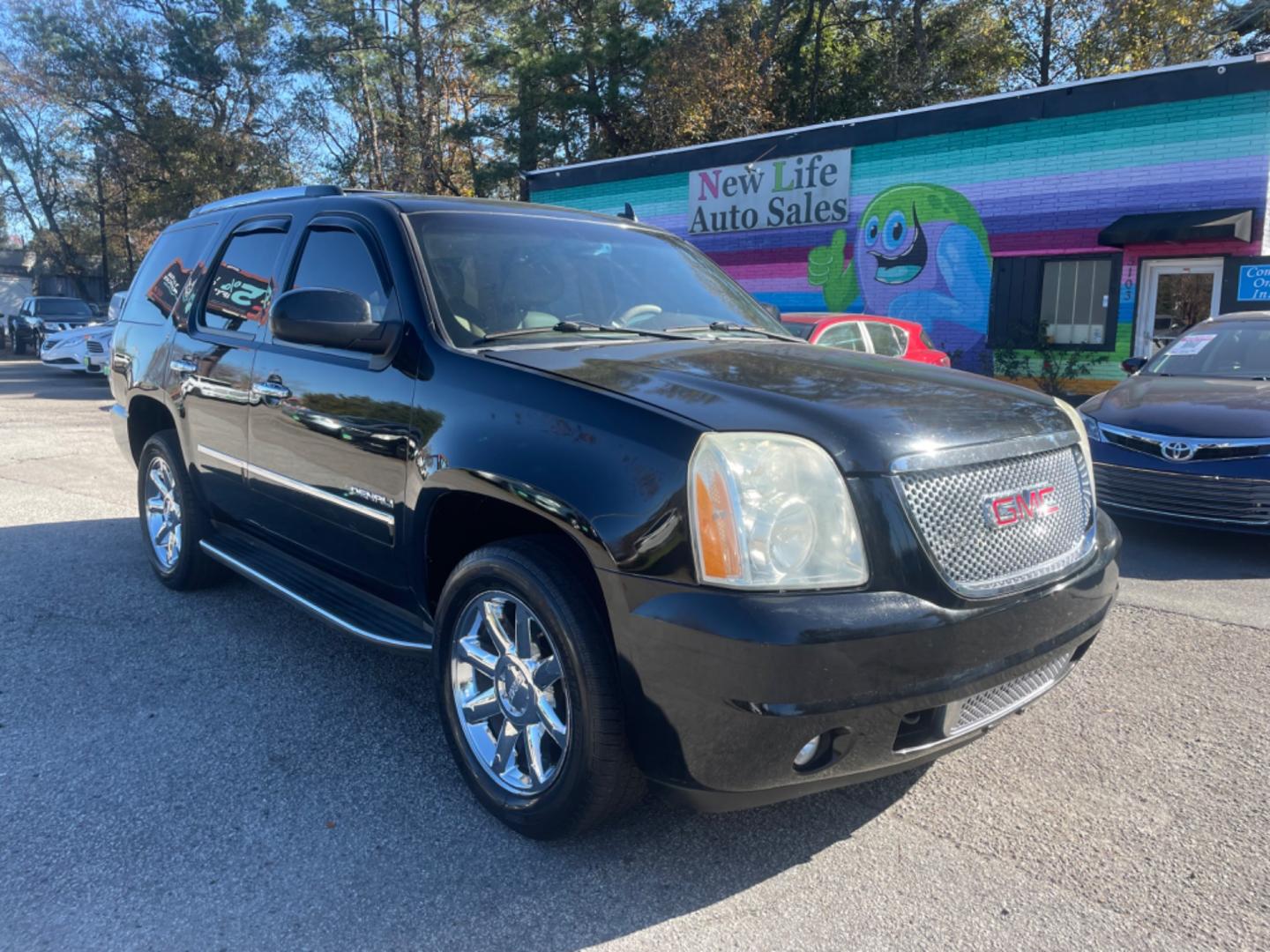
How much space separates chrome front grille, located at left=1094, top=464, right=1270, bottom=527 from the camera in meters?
5.83

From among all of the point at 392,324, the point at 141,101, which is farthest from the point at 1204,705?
the point at 141,101

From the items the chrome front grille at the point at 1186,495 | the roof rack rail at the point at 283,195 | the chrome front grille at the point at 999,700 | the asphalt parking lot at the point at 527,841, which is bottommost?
the asphalt parking lot at the point at 527,841

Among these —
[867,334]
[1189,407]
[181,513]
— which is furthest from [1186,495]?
[181,513]

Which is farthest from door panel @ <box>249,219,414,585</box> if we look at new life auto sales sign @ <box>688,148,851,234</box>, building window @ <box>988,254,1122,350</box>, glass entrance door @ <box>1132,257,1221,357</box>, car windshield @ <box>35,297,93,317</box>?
car windshield @ <box>35,297,93,317</box>

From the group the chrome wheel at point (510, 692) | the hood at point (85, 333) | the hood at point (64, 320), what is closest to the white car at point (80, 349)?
the hood at point (85, 333)

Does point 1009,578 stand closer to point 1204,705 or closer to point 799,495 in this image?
point 799,495

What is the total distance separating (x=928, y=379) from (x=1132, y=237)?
13068 millimetres

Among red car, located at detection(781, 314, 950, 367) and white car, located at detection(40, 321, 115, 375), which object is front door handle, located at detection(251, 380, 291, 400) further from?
white car, located at detection(40, 321, 115, 375)

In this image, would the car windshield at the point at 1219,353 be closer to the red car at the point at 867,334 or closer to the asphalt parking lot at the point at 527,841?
the red car at the point at 867,334

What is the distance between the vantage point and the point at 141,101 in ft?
118

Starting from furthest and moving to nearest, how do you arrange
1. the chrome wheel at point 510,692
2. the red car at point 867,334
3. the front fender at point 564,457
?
the red car at point 867,334, the chrome wheel at point 510,692, the front fender at point 564,457

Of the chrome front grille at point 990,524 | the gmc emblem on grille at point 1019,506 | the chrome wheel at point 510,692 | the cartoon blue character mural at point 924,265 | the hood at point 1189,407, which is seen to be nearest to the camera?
the chrome front grille at point 990,524

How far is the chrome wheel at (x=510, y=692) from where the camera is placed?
2730 millimetres

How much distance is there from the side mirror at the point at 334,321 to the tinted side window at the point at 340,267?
7.5 inches
